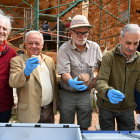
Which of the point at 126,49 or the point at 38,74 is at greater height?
the point at 126,49

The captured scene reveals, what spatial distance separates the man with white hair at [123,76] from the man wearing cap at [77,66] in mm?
313

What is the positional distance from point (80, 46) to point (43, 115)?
106 cm

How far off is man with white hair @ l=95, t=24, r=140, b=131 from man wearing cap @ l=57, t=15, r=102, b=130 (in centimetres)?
31

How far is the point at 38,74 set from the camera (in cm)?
183

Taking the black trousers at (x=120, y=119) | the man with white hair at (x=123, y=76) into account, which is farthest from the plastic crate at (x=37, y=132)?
the black trousers at (x=120, y=119)

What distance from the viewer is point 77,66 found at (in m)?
1.98

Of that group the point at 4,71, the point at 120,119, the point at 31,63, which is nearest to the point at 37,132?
the point at 31,63

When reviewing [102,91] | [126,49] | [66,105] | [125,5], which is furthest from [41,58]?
[125,5]

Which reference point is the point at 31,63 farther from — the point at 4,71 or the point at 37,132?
the point at 37,132

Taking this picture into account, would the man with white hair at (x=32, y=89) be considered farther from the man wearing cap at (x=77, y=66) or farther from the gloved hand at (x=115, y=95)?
the gloved hand at (x=115, y=95)

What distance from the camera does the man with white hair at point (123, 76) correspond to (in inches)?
63.0

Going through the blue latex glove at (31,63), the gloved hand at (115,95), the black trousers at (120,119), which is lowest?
the black trousers at (120,119)

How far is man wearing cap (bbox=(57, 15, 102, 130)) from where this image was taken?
77.7 inches

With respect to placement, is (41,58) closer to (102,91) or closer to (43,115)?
(43,115)
